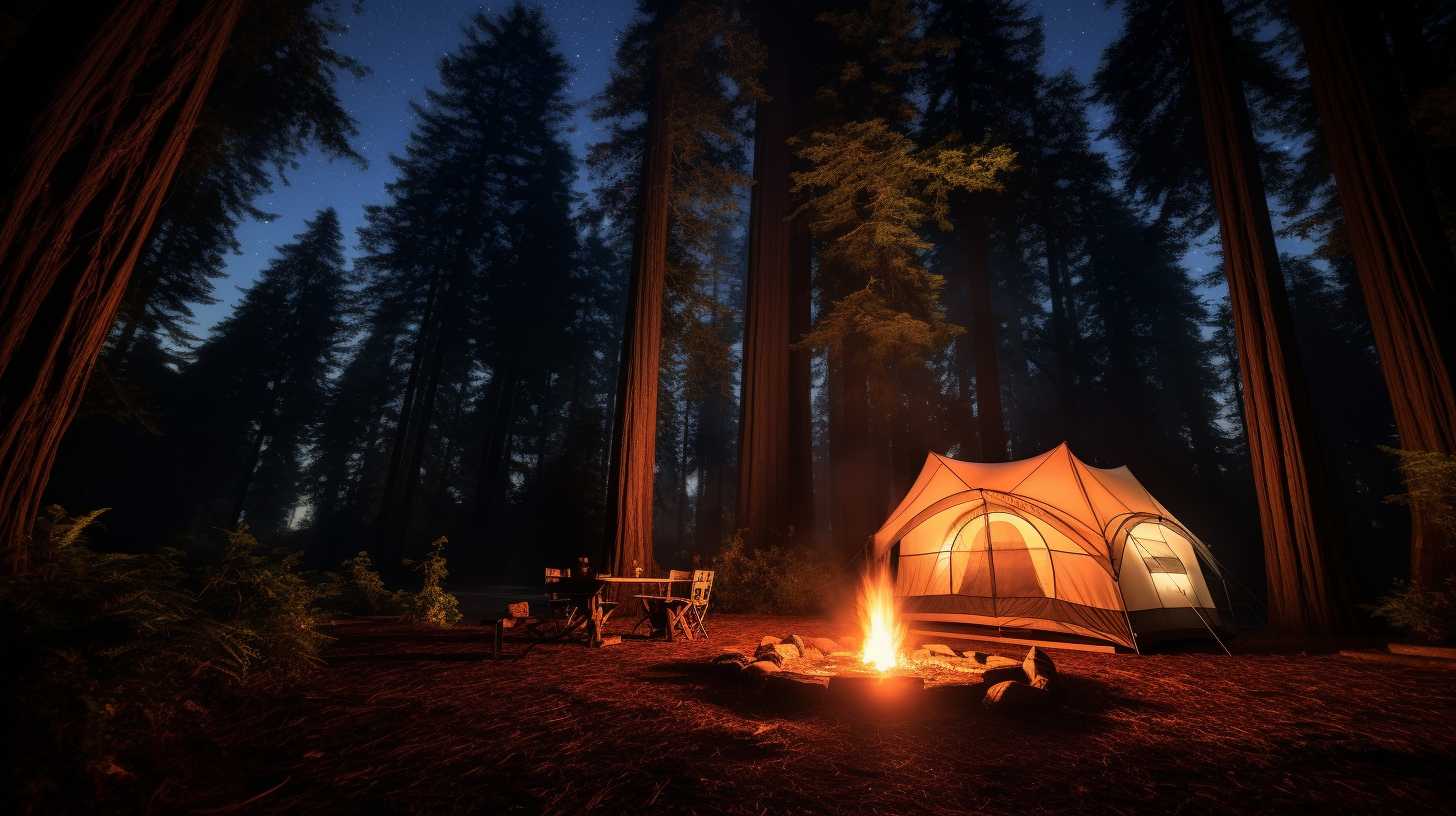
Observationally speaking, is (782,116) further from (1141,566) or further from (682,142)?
(1141,566)

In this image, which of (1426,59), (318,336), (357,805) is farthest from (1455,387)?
(318,336)

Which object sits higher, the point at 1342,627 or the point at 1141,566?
the point at 1141,566

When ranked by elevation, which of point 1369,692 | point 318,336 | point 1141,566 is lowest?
point 1369,692

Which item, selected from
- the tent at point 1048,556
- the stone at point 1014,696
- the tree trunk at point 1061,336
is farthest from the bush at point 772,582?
the tree trunk at point 1061,336

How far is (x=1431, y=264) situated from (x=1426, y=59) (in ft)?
11.9

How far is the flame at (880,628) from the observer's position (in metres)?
5.49

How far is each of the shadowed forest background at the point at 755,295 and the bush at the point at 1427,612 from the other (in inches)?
47.9

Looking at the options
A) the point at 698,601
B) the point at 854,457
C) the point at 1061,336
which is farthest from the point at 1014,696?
the point at 1061,336

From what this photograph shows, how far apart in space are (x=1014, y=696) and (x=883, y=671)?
4.17ft

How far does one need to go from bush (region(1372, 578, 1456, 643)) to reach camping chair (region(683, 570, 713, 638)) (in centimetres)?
751

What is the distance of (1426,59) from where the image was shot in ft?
24.1

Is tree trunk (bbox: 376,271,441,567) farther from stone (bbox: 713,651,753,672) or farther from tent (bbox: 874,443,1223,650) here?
stone (bbox: 713,651,753,672)

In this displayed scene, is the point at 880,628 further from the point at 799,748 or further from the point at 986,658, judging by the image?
the point at 799,748

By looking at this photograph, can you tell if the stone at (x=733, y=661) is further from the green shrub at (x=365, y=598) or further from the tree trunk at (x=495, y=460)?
the tree trunk at (x=495, y=460)
